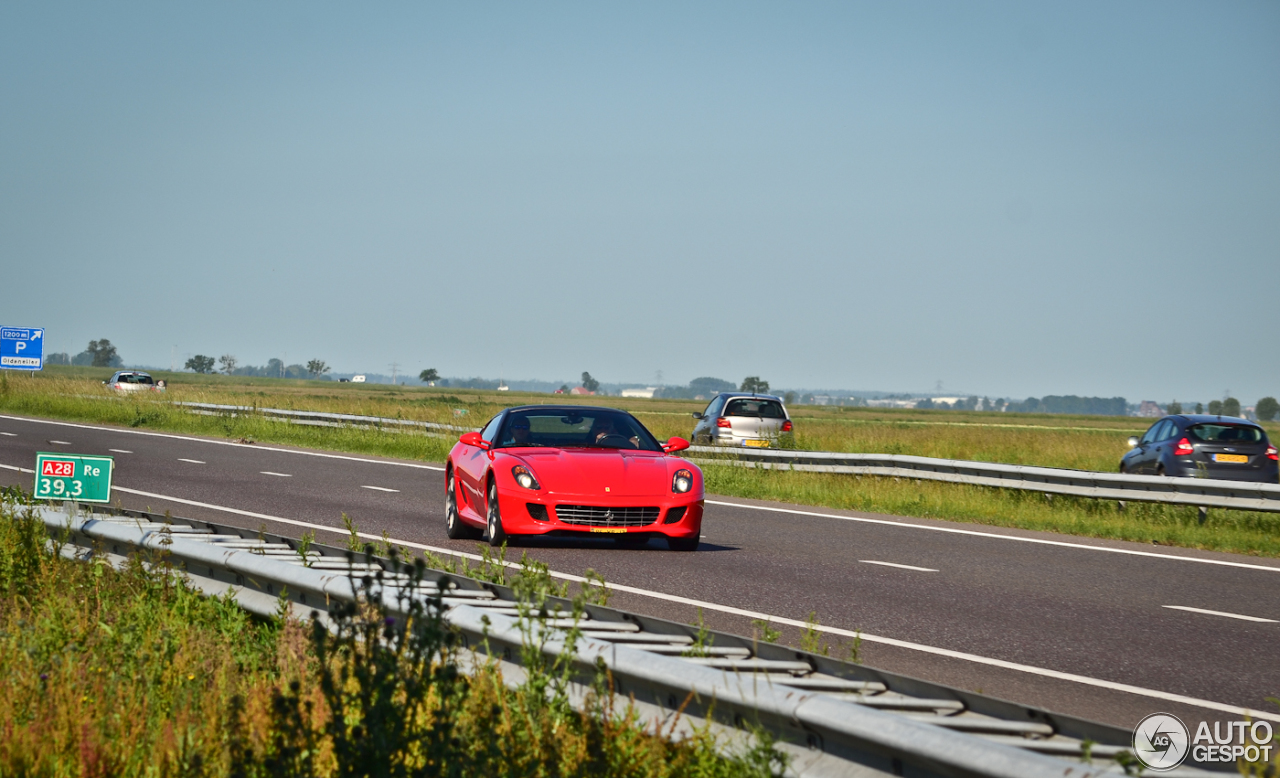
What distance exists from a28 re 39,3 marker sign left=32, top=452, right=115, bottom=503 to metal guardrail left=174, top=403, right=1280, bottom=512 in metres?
13.1

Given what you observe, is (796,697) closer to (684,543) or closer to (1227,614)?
(1227,614)

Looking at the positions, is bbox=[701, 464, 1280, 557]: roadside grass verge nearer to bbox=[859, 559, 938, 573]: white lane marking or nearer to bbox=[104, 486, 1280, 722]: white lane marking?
bbox=[859, 559, 938, 573]: white lane marking

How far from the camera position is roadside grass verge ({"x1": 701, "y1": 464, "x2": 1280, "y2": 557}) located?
15742 millimetres

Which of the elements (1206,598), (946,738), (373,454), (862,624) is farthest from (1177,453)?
(946,738)

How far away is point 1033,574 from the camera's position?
11977 millimetres

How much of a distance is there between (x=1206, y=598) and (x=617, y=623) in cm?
725

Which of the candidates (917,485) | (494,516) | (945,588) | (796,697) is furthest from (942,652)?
(917,485)

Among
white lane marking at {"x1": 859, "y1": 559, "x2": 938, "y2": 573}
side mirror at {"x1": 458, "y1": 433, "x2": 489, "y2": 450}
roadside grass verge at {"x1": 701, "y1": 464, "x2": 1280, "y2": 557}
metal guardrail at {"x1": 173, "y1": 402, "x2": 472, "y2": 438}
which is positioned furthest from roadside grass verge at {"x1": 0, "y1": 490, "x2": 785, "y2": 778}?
metal guardrail at {"x1": 173, "y1": 402, "x2": 472, "y2": 438}

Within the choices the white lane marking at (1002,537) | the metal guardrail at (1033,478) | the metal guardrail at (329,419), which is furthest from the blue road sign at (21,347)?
the white lane marking at (1002,537)

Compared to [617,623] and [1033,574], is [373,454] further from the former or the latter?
[617,623]

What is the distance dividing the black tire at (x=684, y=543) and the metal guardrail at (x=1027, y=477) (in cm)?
750

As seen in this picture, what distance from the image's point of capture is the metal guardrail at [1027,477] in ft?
53.6

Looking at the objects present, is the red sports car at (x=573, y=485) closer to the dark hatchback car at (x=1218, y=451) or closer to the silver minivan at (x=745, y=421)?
the dark hatchback car at (x=1218, y=451)

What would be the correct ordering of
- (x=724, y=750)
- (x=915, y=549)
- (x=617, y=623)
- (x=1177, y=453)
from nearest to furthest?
(x=724, y=750) → (x=617, y=623) → (x=915, y=549) → (x=1177, y=453)
